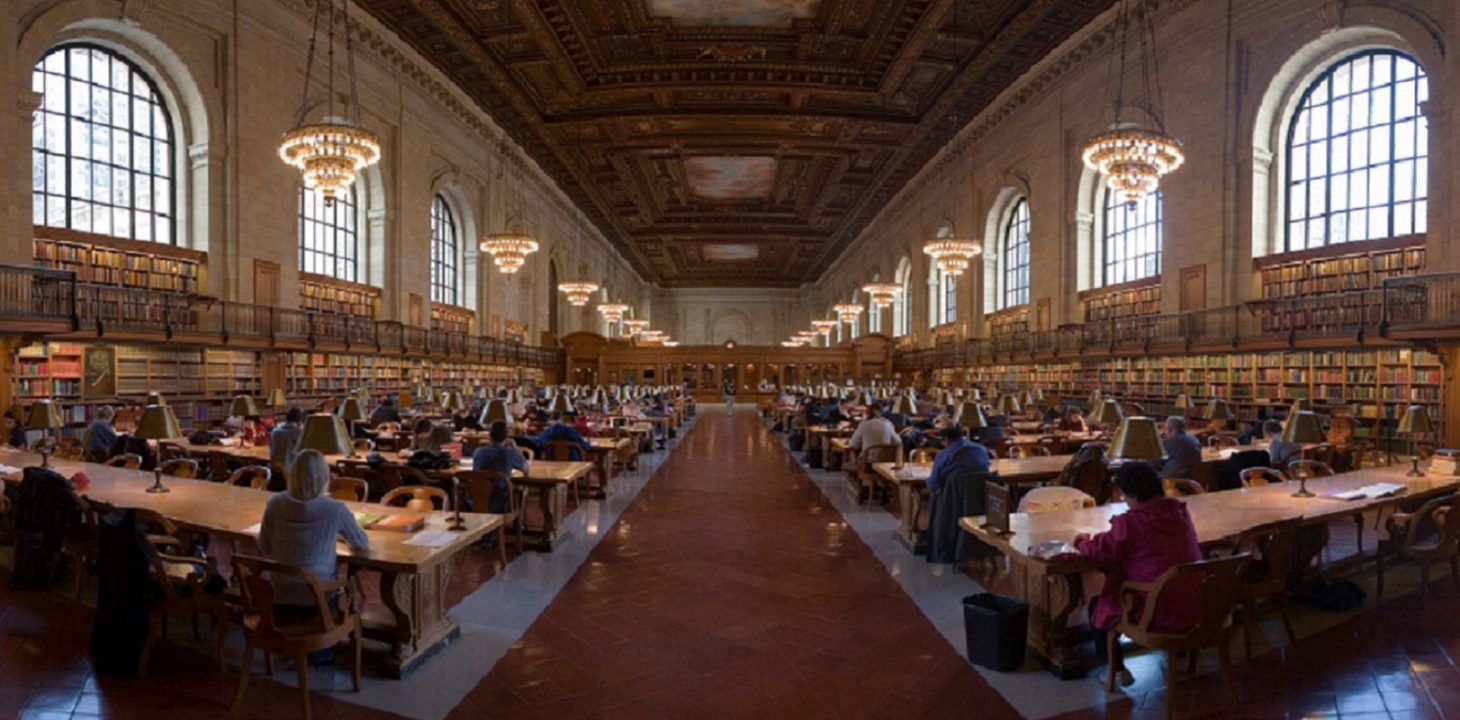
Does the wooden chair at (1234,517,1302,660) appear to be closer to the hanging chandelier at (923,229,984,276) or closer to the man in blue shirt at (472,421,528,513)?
the man in blue shirt at (472,421,528,513)

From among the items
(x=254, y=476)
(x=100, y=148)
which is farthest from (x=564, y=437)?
(x=100, y=148)

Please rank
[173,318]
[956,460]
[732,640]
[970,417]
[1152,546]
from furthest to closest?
1. [173,318]
2. [970,417]
3. [956,460]
4. [732,640]
5. [1152,546]

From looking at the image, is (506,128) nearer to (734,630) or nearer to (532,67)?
(532,67)

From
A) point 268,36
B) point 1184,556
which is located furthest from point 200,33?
point 1184,556

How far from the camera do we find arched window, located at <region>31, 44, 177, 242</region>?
1188 centimetres

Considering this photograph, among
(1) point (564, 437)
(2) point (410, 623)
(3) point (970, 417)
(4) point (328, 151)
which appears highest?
(4) point (328, 151)

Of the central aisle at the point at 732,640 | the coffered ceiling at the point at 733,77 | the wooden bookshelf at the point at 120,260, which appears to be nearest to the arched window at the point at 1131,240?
the coffered ceiling at the point at 733,77

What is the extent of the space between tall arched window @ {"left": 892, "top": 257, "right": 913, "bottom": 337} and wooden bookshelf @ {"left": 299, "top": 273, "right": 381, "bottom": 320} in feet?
70.3

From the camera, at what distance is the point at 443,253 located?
24125mm

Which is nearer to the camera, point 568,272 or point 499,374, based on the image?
point 499,374

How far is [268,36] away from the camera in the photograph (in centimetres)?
1505

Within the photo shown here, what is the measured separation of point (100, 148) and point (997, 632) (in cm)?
1548

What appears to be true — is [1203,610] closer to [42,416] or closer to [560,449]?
[560,449]

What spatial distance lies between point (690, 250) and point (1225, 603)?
41318 millimetres
